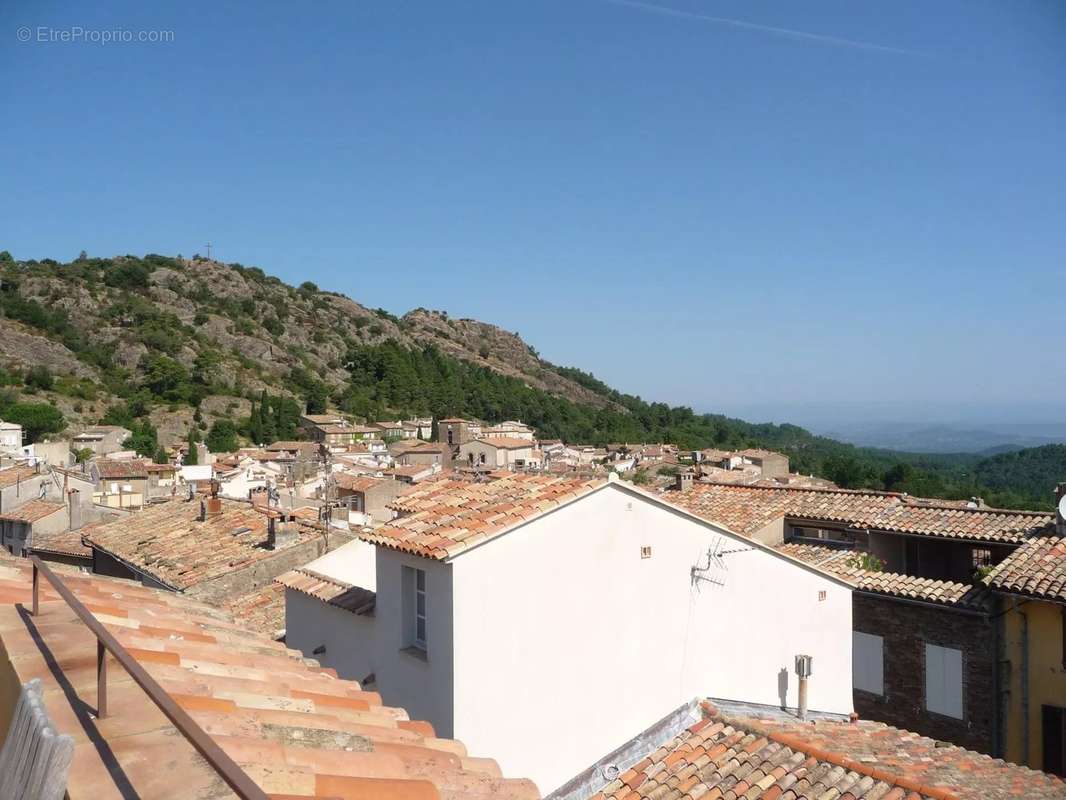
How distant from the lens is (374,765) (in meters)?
3.02

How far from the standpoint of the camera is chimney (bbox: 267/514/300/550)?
48.9ft

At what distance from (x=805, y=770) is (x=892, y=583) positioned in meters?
9.29

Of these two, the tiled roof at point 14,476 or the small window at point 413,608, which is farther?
the tiled roof at point 14,476

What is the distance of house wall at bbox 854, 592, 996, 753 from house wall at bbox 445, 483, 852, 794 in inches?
239

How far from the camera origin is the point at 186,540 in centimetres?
1628

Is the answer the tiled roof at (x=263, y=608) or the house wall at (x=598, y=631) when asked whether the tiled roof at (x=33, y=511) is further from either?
the house wall at (x=598, y=631)

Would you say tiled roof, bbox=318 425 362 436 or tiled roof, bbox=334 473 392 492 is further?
tiled roof, bbox=318 425 362 436

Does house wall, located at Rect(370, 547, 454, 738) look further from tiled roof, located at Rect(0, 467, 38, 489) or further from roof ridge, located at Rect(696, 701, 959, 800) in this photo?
tiled roof, located at Rect(0, 467, 38, 489)

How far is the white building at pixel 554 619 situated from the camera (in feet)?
25.6

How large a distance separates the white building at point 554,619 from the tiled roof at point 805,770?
601mm

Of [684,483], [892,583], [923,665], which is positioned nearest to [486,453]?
[684,483]

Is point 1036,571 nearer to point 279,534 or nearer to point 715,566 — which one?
point 715,566

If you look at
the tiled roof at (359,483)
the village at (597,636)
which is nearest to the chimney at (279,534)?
the village at (597,636)

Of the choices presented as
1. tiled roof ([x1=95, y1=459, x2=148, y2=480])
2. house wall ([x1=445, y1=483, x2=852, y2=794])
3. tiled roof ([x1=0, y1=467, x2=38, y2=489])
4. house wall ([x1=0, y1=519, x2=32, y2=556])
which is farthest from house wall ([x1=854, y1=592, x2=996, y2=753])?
tiled roof ([x1=95, y1=459, x2=148, y2=480])
